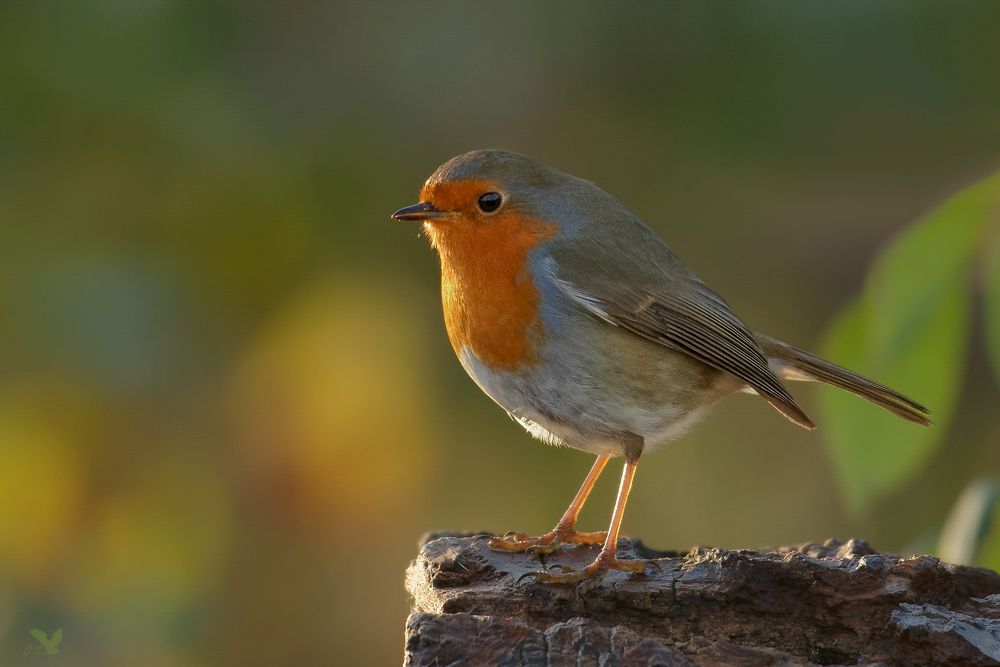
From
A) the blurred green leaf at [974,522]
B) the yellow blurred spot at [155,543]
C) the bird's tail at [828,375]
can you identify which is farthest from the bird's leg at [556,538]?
the yellow blurred spot at [155,543]

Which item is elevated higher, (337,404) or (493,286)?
(493,286)

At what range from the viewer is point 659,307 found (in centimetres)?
369

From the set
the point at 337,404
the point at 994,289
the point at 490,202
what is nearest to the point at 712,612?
the point at 994,289

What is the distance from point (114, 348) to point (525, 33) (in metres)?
2.04

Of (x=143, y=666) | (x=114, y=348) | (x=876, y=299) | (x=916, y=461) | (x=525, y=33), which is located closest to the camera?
(x=876, y=299)

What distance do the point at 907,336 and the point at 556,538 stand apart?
1199mm

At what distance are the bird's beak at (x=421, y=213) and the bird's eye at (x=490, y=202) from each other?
4.2 inches

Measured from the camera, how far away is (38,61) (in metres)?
4.44

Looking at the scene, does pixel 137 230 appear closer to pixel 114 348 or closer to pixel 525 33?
pixel 114 348

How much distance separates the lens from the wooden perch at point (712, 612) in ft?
7.87

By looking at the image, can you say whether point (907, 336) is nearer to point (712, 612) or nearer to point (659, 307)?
point (712, 612)

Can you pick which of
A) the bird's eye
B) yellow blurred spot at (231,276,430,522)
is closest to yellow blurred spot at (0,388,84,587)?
yellow blurred spot at (231,276,430,522)

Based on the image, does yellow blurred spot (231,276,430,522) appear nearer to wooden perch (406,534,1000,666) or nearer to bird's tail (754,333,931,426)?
bird's tail (754,333,931,426)

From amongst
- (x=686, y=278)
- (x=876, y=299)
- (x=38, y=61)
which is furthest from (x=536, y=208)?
(x=38, y=61)
